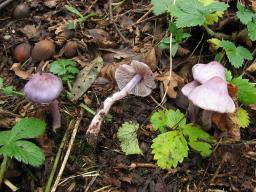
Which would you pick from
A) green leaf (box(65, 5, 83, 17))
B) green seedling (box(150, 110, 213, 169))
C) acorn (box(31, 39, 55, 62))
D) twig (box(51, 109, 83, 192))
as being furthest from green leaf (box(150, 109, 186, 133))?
green leaf (box(65, 5, 83, 17))

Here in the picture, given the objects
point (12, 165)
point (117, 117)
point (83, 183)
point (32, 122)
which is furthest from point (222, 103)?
point (12, 165)

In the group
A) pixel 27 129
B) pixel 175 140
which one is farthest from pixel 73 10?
pixel 175 140

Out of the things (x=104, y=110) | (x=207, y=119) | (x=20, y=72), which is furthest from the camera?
(x=20, y=72)

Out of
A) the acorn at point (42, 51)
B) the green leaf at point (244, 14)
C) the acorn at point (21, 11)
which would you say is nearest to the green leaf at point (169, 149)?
the green leaf at point (244, 14)

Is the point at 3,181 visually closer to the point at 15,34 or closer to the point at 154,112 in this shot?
the point at 154,112

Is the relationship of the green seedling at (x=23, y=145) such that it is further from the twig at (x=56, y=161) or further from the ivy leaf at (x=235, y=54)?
the ivy leaf at (x=235, y=54)

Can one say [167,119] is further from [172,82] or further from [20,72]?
[20,72]
